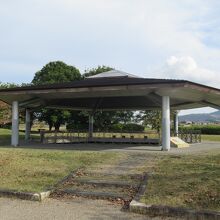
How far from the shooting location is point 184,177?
36.3ft

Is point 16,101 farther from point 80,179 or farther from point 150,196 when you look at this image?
point 150,196

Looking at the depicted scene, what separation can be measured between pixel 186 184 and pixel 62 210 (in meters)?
3.22

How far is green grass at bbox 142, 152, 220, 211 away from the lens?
9016 mm

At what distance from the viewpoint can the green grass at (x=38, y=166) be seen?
36.8ft

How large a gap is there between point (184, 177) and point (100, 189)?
225 cm

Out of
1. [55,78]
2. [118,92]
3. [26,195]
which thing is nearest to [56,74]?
[55,78]

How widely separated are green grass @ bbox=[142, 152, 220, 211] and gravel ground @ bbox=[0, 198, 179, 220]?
0.85 m

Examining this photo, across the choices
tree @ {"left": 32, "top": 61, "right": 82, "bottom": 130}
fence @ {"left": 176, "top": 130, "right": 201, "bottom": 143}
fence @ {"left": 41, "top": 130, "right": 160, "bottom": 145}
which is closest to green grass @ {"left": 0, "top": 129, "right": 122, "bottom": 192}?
fence @ {"left": 41, "top": 130, "right": 160, "bottom": 145}

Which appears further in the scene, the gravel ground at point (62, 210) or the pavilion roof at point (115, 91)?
the pavilion roof at point (115, 91)

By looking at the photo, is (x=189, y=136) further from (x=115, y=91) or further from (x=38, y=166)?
(x=38, y=166)

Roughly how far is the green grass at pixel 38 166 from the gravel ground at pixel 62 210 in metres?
0.93

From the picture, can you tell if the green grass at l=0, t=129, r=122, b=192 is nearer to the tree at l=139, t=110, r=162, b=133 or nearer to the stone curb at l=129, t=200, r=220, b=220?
the stone curb at l=129, t=200, r=220, b=220

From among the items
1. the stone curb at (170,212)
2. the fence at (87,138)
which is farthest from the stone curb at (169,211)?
the fence at (87,138)

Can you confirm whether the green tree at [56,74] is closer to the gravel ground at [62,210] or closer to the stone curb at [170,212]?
the gravel ground at [62,210]
